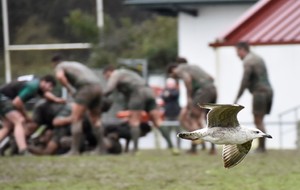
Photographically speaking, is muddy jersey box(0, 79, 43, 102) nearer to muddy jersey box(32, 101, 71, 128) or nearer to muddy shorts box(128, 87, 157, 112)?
muddy jersey box(32, 101, 71, 128)

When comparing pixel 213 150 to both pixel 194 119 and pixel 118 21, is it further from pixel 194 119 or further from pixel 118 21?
pixel 118 21

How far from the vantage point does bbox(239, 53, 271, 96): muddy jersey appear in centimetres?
2017

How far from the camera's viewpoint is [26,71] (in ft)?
144

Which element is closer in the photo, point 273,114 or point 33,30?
point 273,114

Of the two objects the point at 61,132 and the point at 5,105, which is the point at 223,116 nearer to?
the point at 5,105

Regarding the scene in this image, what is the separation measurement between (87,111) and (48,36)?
26731mm

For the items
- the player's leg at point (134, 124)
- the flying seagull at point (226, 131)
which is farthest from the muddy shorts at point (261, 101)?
the flying seagull at point (226, 131)

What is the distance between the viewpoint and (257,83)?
20.5m

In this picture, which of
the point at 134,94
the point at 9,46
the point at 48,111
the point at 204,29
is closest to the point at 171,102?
the point at 204,29

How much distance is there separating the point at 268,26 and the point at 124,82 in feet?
18.5

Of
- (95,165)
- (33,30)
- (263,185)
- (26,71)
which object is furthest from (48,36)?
(263,185)

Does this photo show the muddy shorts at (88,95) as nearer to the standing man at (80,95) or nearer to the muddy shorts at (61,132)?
the standing man at (80,95)

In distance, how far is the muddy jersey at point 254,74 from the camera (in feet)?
66.2

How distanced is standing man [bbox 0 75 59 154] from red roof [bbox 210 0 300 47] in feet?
18.8
